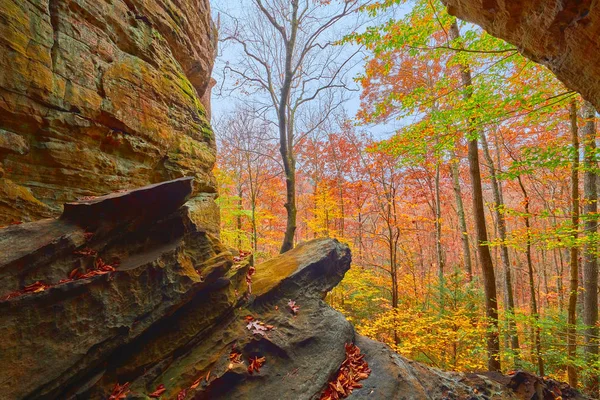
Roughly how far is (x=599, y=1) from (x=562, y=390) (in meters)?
5.66

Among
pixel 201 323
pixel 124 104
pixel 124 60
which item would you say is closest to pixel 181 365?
pixel 201 323

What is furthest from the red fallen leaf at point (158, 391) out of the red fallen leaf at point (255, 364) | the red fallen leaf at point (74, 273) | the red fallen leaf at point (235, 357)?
the red fallen leaf at point (74, 273)

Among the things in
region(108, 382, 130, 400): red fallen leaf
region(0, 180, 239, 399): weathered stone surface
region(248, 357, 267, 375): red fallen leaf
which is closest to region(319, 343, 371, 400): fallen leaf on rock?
region(248, 357, 267, 375): red fallen leaf

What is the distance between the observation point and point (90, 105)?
3475 millimetres

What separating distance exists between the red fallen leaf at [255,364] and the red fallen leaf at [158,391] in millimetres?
1020

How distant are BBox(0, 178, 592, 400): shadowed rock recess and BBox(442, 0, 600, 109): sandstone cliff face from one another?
4.19 m

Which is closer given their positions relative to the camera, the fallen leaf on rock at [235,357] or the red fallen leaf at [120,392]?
the red fallen leaf at [120,392]

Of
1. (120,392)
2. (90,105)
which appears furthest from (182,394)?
(90,105)

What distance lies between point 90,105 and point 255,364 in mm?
4218

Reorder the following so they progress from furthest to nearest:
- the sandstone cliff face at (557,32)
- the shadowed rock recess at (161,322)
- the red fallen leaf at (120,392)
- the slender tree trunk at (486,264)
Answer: the slender tree trunk at (486,264) < the red fallen leaf at (120,392) < the shadowed rock recess at (161,322) < the sandstone cliff face at (557,32)

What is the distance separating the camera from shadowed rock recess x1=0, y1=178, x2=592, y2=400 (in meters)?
2.42

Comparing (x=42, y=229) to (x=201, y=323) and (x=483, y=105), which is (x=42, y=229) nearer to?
(x=201, y=323)

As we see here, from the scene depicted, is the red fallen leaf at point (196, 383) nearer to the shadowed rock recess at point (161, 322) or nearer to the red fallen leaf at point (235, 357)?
the shadowed rock recess at point (161, 322)

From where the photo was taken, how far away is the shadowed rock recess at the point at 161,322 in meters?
2.42
